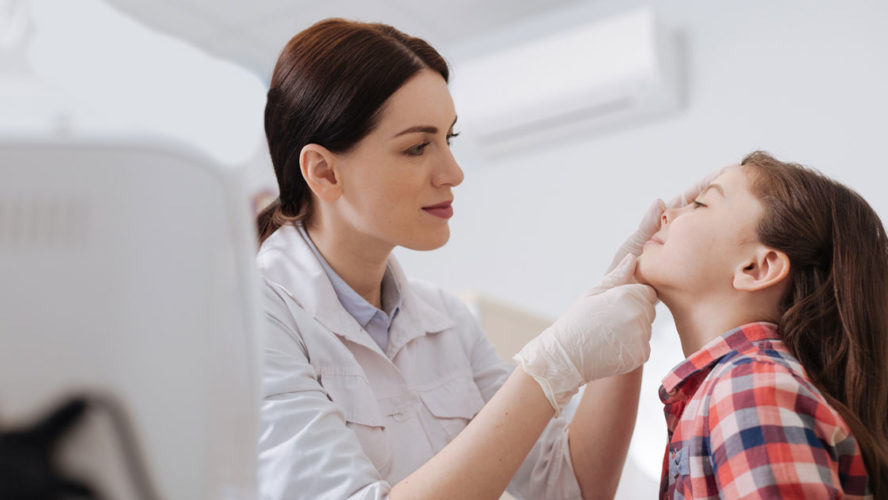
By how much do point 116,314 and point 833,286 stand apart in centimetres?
94

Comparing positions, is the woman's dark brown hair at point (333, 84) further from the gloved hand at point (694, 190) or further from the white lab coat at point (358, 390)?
the gloved hand at point (694, 190)

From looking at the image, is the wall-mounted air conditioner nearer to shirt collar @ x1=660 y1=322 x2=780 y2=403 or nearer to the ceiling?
the ceiling

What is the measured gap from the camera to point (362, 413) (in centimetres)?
114

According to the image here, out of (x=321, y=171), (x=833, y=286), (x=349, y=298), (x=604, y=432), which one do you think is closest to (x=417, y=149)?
(x=321, y=171)

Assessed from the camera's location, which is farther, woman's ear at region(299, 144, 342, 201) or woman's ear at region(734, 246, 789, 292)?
woman's ear at region(299, 144, 342, 201)

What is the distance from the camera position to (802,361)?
101 centimetres

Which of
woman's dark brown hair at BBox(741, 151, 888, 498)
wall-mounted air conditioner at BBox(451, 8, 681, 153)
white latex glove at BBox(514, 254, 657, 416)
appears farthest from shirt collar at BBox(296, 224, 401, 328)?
wall-mounted air conditioner at BBox(451, 8, 681, 153)

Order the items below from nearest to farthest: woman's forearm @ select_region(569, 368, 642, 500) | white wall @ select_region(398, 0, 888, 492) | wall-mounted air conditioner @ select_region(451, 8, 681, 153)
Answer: woman's forearm @ select_region(569, 368, 642, 500) → white wall @ select_region(398, 0, 888, 492) → wall-mounted air conditioner @ select_region(451, 8, 681, 153)

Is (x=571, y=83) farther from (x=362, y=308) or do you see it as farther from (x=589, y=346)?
(x=589, y=346)

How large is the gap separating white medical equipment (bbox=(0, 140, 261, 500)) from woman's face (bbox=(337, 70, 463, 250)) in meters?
0.79

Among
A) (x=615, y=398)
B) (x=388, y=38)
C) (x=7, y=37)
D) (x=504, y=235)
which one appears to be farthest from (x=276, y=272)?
(x=504, y=235)

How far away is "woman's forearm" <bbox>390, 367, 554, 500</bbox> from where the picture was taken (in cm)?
93

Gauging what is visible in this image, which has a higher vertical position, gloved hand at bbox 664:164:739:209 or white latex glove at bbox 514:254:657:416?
gloved hand at bbox 664:164:739:209

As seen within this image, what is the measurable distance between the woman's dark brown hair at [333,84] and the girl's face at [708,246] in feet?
1.73
